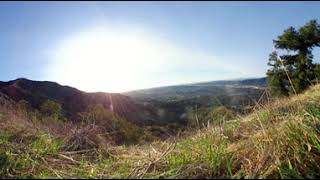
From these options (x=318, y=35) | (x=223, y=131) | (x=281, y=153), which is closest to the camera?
(x=281, y=153)

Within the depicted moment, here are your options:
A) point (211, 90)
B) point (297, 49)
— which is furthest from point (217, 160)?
point (211, 90)

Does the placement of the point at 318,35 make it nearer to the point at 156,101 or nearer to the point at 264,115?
the point at 264,115

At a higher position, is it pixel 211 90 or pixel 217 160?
pixel 217 160

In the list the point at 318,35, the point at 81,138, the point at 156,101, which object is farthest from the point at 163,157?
the point at 156,101

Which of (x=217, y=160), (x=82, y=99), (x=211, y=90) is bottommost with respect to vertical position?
(x=82, y=99)

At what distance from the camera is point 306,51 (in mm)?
26266

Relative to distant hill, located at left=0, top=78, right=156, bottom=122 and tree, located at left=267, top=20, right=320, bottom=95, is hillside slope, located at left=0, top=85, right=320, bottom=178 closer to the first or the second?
tree, located at left=267, top=20, right=320, bottom=95

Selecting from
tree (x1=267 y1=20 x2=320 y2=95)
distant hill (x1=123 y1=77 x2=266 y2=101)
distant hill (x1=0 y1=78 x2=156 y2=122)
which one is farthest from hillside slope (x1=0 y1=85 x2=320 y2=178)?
distant hill (x1=0 y1=78 x2=156 y2=122)

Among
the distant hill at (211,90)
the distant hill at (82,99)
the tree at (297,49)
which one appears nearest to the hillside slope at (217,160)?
the distant hill at (211,90)

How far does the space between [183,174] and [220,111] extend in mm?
5410

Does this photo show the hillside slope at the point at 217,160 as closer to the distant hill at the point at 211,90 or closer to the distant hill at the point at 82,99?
the distant hill at the point at 211,90

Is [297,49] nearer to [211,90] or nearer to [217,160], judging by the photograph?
[211,90]

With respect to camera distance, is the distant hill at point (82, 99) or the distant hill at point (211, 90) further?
the distant hill at point (82, 99)

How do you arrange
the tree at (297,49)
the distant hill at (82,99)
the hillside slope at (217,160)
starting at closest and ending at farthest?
the hillside slope at (217,160), the tree at (297,49), the distant hill at (82,99)
